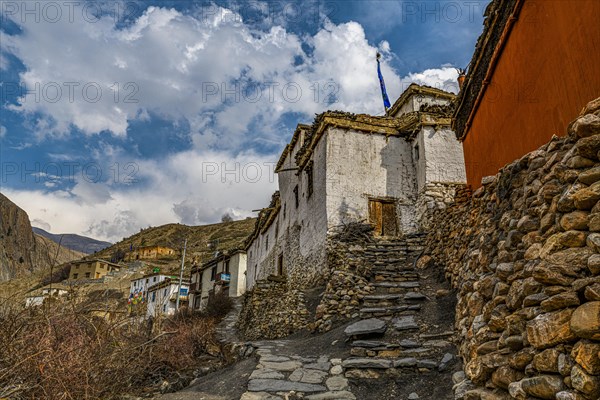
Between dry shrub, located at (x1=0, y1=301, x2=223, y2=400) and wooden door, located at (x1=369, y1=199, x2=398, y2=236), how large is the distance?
7.59m

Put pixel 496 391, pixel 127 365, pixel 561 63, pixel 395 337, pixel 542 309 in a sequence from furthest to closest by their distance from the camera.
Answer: pixel 395 337 < pixel 127 365 < pixel 561 63 < pixel 496 391 < pixel 542 309

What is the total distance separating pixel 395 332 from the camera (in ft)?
20.3

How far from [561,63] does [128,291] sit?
50.5 m

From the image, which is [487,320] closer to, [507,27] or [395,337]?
[395,337]

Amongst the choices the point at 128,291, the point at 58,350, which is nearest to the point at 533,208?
the point at 58,350

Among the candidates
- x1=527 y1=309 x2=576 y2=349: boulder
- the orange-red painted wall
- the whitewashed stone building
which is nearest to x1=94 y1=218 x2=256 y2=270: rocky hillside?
the whitewashed stone building

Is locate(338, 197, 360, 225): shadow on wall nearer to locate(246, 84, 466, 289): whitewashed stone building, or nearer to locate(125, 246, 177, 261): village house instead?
locate(246, 84, 466, 289): whitewashed stone building

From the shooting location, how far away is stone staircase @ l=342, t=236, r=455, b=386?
201 inches

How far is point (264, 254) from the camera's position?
22.3 metres

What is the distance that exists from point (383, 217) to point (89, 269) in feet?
168

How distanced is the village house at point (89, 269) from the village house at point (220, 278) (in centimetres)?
2277

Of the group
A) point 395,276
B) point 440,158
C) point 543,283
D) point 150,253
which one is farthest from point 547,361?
point 150,253

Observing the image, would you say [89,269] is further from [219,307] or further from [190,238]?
[219,307]

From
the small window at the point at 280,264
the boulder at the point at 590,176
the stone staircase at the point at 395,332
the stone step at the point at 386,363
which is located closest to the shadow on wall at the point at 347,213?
the stone staircase at the point at 395,332
